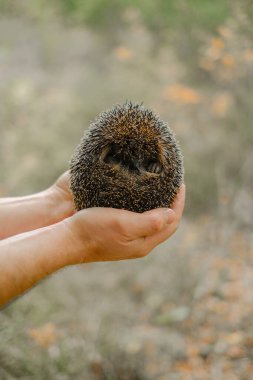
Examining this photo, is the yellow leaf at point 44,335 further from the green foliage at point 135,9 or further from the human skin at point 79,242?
the green foliage at point 135,9

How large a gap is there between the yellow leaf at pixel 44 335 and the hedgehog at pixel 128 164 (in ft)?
6.11

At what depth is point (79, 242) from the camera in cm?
209

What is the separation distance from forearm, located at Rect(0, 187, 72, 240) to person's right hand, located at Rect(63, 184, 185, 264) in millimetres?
601

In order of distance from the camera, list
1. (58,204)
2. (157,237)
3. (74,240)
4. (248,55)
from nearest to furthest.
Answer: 1. (74,240)
2. (157,237)
3. (58,204)
4. (248,55)

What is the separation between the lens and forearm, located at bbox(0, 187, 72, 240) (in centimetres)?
259

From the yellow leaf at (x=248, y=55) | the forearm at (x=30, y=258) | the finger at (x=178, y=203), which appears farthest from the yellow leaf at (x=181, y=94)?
the forearm at (x=30, y=258)

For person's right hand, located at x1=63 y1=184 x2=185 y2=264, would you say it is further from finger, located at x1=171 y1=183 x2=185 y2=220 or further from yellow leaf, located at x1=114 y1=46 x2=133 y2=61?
yellow leaf, located at x1=114 y1=46 x2=133 y2=61

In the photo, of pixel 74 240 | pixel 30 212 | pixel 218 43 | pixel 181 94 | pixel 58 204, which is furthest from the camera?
pixel 181 94

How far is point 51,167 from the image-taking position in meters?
6.34

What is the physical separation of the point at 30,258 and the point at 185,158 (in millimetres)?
4585

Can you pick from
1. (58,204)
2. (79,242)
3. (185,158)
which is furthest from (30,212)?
(185,158)

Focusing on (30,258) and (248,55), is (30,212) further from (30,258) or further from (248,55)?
(248,55)

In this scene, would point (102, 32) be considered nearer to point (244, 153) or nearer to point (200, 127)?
point (200, 127)

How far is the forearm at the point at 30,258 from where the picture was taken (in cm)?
188
